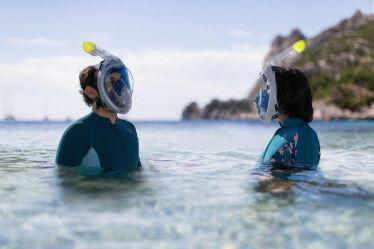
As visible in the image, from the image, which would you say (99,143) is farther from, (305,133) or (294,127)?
(305,133)

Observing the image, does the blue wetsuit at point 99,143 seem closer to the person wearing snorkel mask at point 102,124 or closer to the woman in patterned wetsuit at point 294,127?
the person wearing snorkel mask at point 102,124

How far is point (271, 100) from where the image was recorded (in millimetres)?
7668

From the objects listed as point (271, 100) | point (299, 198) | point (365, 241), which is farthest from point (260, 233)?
point (271, 100)

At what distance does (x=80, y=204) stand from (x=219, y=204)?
4.66 feet

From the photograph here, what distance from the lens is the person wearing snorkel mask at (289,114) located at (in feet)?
24.8

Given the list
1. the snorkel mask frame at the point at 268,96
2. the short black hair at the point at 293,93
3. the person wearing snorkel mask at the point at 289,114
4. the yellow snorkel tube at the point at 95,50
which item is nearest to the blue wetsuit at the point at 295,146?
the person wearing snorkel mask at the point at 289,114

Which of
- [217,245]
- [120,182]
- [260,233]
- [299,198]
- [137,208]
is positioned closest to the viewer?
[217,245]

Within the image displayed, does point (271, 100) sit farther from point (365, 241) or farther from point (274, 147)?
point (365, 241)

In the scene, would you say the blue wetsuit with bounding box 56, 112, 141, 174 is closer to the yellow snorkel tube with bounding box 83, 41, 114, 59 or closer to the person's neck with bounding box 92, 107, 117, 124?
the person's neck with bounding box 92, 107, 117, 124

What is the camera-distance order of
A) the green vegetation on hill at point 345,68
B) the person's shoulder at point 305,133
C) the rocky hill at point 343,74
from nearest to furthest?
the person's shoulder at point 305,133, the rocky hill at point 343,74, the green vegetation on hill at point 345,68

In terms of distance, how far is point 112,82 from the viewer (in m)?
7.09

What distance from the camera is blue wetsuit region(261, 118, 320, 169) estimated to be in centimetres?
754

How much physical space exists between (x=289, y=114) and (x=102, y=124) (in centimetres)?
275

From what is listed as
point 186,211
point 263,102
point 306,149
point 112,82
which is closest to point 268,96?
point 263,102
